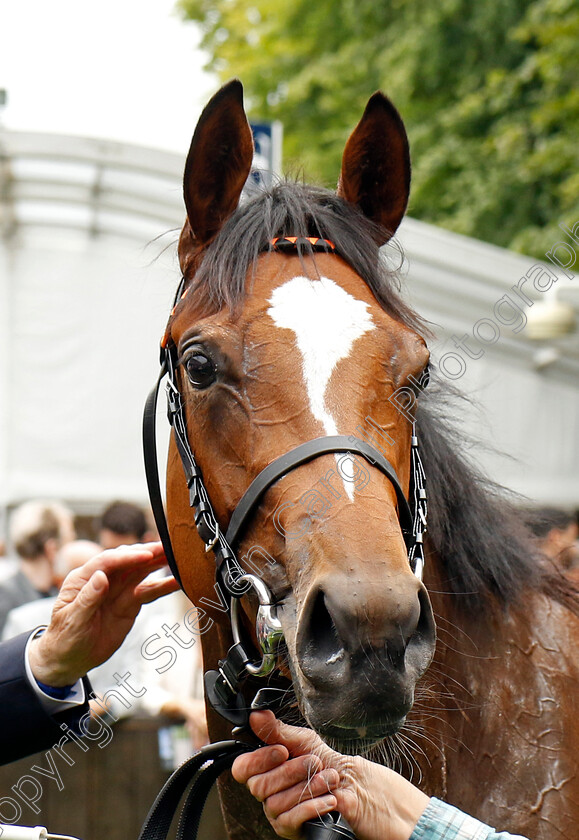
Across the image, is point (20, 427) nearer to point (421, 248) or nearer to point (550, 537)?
point (421, 248)

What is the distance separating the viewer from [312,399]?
6.85ft

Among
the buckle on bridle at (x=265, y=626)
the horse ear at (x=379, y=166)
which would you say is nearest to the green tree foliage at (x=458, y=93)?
the horse ear at (x=379, y=166)

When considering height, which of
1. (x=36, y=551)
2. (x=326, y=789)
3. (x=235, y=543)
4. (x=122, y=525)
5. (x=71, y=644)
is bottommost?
(x=36, y=551)

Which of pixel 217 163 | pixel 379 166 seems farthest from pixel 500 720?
pixel 217 163

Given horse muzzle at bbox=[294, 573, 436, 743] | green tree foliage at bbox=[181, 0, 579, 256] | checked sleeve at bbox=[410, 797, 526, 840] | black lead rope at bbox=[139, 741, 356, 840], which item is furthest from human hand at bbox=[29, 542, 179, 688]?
green tree foliage at bbox=[181, 0, 579, 256]

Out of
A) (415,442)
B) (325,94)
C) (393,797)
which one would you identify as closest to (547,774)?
(393,797)

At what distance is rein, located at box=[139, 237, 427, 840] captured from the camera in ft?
6.64

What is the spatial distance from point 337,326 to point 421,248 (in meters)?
5.98

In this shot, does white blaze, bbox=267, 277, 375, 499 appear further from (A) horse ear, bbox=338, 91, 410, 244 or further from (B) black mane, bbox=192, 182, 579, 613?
(A) horse ear, bbox=338, 91, 410, 244

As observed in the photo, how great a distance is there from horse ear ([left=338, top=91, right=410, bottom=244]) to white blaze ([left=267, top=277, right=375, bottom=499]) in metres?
0.45

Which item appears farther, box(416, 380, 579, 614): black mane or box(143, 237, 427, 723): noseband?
box(416, 380, 579, 614): black mane

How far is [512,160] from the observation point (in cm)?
1188

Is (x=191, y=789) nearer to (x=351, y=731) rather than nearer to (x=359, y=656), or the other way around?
(x=351, y=731)

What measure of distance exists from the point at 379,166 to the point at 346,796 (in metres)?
1.74
